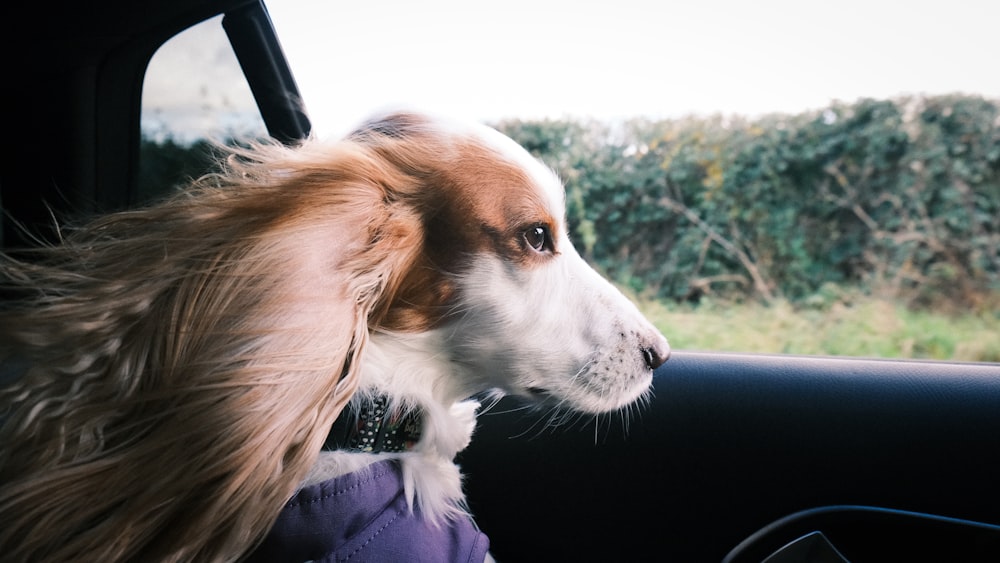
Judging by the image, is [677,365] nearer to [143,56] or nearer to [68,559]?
[68,559]

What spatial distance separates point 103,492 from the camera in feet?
2.79

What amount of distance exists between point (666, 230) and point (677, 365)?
1.73m

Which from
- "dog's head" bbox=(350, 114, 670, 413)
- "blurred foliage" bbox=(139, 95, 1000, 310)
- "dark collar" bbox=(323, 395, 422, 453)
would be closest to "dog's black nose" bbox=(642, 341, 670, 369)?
"dog's head" bbox=(350, 114, 670, 413)

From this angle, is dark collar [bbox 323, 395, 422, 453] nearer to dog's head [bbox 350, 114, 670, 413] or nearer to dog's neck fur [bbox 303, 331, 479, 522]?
dog's neck fur [bbox 303, 331, 479, 522]

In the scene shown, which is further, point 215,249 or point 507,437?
point 507,437

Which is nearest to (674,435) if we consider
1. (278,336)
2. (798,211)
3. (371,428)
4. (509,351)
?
(509,351)

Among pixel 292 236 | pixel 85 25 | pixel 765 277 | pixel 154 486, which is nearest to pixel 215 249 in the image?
pixel 292 236

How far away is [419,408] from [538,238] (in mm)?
344

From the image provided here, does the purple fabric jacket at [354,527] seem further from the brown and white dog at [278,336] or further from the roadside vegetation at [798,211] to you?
the roadside vegetation at [798,211]

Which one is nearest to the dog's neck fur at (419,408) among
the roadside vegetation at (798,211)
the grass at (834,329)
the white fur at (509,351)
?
the white fur at (509,351)

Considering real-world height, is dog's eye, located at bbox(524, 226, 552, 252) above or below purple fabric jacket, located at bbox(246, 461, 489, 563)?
above

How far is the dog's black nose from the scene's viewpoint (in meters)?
1.27

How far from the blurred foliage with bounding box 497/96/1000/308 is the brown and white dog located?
67.4 inches

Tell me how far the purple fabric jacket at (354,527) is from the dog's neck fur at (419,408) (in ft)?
0.12
